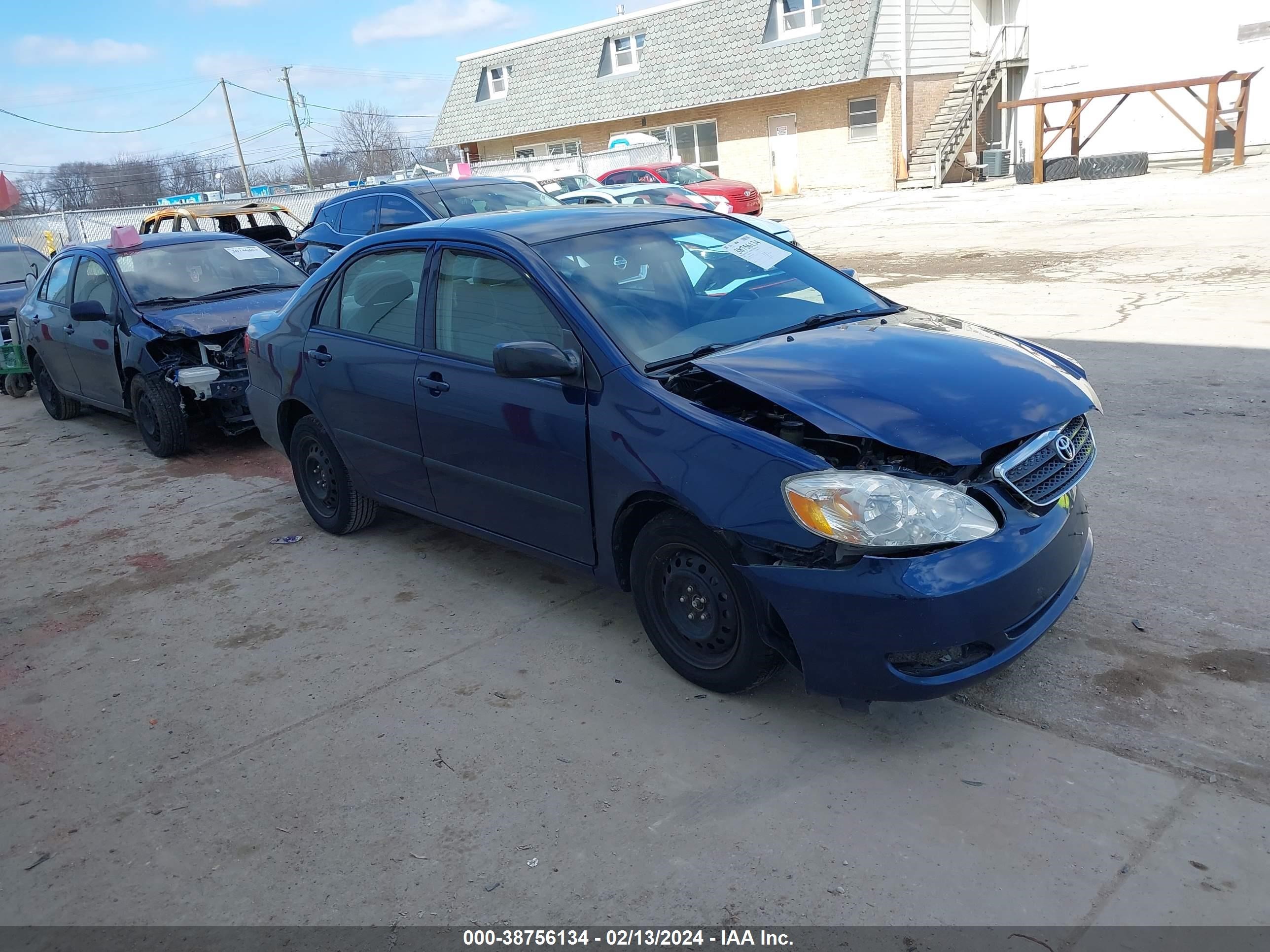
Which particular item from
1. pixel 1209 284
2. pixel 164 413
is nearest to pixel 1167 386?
pixel 1209 284

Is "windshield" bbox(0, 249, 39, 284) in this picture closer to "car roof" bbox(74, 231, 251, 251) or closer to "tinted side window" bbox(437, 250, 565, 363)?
"car roof" bbox(74, 231, 251, 251)

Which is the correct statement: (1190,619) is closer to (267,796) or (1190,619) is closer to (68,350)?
(267,796)

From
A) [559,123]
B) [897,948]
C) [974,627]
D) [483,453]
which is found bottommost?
[897,948]

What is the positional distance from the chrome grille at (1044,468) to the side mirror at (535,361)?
158 centimetres

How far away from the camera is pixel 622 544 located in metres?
3.94

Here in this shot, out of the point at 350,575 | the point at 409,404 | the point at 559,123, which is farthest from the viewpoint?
the point at 559,123

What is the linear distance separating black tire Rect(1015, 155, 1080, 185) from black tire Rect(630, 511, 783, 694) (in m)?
24.8

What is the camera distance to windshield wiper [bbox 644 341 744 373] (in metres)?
3.82

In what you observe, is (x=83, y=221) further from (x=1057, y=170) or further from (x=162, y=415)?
(x=1057, y=170)

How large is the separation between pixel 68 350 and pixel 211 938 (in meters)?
7.70

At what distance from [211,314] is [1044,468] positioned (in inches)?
265

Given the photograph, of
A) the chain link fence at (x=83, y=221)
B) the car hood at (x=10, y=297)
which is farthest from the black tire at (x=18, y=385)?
the chain link fence at (x=83, y=221)

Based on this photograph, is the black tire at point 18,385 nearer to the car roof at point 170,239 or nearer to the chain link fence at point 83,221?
the car roof at point 170,239

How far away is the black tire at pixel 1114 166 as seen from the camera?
23500mm
